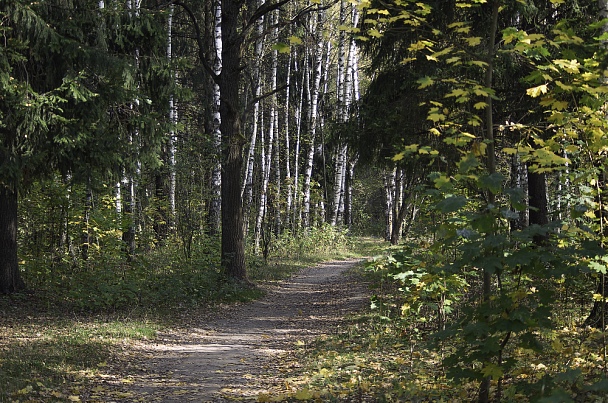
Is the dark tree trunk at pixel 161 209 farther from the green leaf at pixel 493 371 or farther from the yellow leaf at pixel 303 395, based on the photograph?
the green leaf at pixel 493 371

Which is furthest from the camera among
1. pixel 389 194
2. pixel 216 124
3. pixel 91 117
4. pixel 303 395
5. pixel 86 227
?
pixel 389 194

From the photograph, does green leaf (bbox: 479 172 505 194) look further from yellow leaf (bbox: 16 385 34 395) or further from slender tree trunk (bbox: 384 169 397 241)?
slender tree trunk (bbox: 384 169 397 241)

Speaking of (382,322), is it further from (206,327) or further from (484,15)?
(484,15)

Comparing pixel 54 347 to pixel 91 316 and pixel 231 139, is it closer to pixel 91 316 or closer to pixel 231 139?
pixel 91 316

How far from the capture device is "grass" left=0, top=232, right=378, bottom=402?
19.9ft

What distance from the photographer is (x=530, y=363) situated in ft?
17.8

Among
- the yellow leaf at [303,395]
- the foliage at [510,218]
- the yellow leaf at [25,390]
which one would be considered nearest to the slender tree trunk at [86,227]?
the yellow leaf at [25,390]

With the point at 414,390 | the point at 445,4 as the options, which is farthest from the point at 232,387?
the point at 445,4

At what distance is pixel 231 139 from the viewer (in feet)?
41.4

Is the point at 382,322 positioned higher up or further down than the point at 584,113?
further down

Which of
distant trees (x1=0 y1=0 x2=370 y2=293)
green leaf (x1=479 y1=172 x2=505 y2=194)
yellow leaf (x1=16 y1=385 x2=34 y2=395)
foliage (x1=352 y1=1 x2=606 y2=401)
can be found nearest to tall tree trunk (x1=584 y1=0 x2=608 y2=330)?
foliage (x1=352 y1=1 x2=606 y2=401)

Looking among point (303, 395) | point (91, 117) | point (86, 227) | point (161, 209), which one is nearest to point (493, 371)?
point (303, 395)

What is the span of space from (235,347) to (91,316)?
3.08m

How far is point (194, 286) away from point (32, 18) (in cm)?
640
